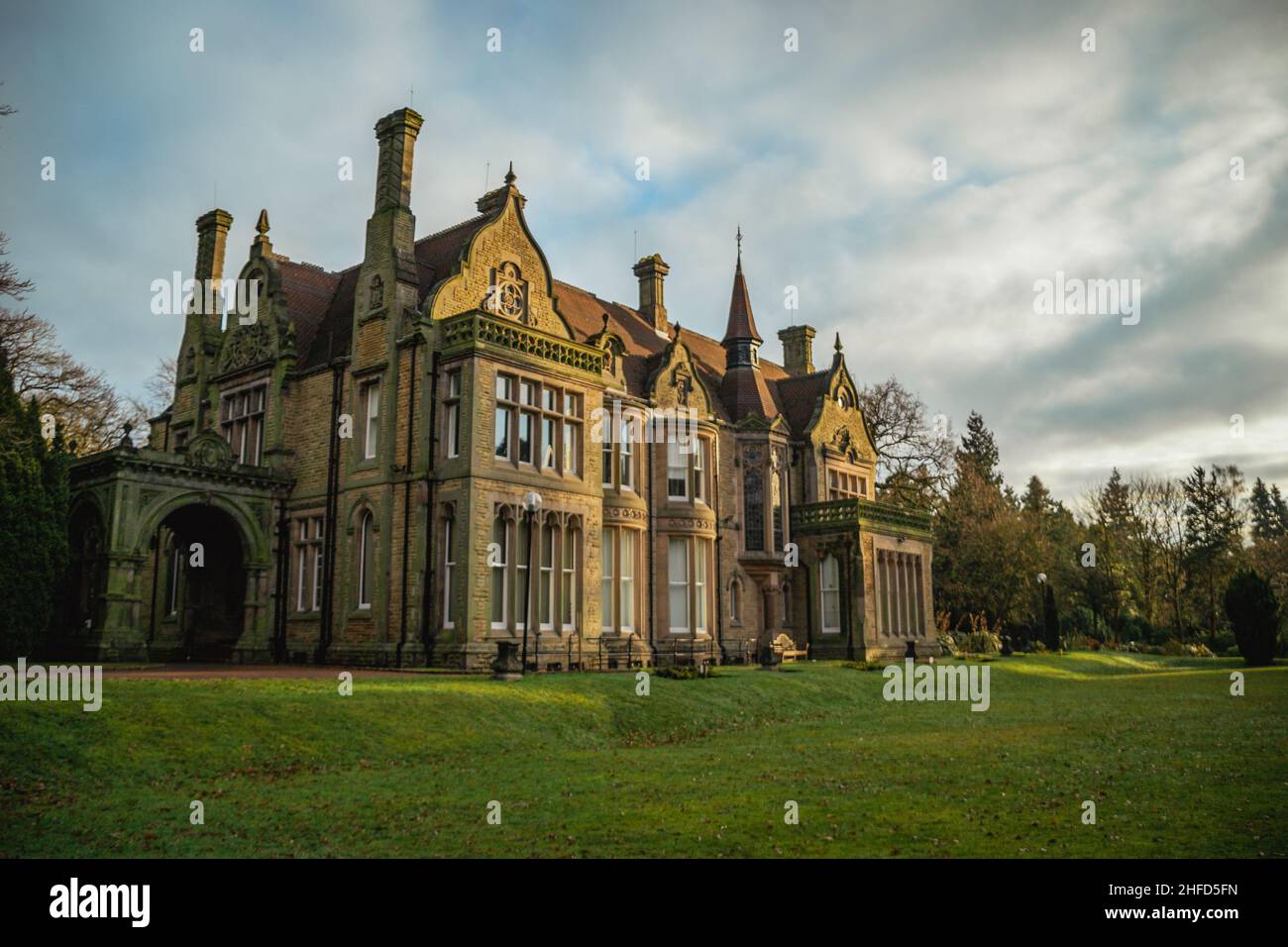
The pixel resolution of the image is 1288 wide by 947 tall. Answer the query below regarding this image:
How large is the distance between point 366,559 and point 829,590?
1931 cm

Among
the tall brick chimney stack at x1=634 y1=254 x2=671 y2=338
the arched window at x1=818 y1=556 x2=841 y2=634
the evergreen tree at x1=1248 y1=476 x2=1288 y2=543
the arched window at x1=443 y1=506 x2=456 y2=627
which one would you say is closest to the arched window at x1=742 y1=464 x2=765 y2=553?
the arched window at x1=818 y1=556 x2=841 y2=634

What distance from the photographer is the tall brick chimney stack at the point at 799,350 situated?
160 ft

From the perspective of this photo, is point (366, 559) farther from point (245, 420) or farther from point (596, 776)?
point (596, 776)

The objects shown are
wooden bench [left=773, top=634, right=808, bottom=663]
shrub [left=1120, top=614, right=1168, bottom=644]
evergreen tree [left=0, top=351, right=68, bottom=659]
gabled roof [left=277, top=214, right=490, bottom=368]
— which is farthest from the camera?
shrub [left=1120, top=614, right=1168, bottom=644]

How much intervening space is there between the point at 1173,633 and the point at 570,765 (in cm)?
6356

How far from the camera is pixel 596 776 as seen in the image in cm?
1239

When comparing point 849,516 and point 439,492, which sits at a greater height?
point 849,516

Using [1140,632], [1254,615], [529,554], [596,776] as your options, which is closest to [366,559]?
[529,554]

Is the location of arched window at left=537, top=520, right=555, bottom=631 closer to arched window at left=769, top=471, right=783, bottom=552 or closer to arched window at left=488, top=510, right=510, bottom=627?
arched window at left=488, top=510, right=510, bottom=627

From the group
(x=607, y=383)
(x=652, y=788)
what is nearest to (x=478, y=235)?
(x=607, y=383)

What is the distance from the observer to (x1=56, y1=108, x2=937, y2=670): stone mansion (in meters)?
24.6

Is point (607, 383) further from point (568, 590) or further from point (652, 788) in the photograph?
point (652, 788)

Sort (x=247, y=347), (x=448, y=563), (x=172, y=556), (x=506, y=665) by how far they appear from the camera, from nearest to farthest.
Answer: (x=506, y=665) < (x=448, y=563) < (x=172, y=556) < (x=247, y=347)

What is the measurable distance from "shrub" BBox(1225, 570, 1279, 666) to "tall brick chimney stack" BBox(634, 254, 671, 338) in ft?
92.9
